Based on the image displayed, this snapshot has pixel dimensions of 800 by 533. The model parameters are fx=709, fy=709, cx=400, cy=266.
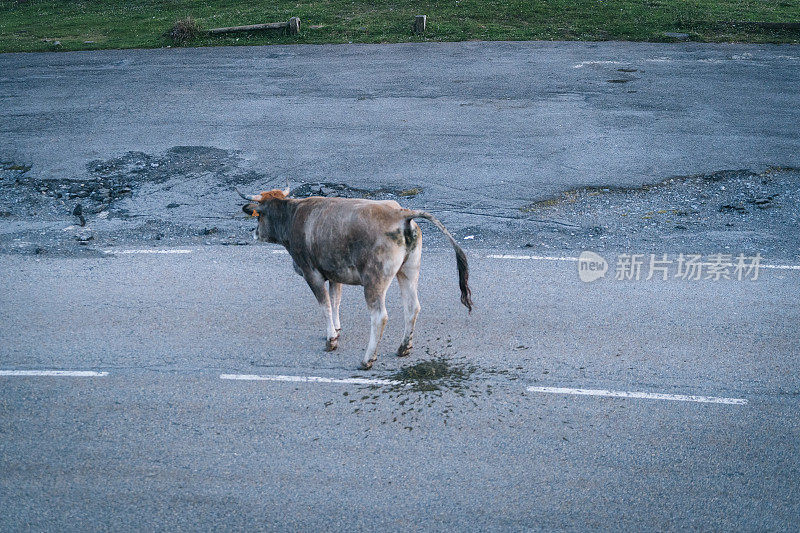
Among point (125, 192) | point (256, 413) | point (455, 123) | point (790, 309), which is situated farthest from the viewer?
point (455, 123)

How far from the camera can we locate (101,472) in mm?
6305

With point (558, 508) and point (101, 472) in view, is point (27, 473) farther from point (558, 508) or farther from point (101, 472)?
point (558, 508)

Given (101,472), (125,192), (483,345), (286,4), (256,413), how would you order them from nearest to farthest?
(101,472), (256,413), (483,345), (125,192), (286,4)

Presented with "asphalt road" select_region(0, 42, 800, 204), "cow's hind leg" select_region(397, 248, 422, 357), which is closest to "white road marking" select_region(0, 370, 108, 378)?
"cow's hind leg" select_region(397, 248, 422, 357)

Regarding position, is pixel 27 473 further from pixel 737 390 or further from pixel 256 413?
pixel 737 390

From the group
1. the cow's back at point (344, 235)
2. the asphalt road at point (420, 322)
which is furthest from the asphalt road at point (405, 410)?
the cow's back at point (344, 235)

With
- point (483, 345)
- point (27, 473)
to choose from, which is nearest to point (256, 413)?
point (27, 473)

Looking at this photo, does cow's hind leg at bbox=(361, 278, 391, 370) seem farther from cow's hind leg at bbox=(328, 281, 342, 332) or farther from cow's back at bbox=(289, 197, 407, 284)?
cow's hind leg at bbox=(328, 281, 342, 332)

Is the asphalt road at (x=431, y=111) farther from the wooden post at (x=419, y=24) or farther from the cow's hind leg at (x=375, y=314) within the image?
the cow's hind leg at (x=375, y=314)

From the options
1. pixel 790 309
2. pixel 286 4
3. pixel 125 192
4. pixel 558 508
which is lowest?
pixel 558 508

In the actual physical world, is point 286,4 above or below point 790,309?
above

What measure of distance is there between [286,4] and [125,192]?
45.1ft

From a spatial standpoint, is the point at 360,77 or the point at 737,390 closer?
the point at 737,390

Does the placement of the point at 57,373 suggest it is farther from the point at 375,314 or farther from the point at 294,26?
the point at 294,26
